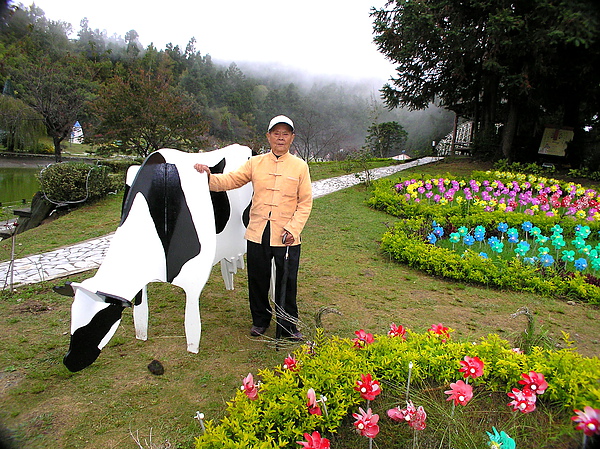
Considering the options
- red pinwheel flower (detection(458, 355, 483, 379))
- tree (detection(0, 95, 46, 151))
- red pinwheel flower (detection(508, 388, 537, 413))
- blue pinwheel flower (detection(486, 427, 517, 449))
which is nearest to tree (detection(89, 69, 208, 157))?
tree (detection(0, 95, 46, 151))

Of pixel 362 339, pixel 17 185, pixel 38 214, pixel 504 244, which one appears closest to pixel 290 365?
pixel 362 339

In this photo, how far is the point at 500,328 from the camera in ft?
12.7

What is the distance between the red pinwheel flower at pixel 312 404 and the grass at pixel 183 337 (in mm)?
346

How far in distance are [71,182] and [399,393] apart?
8816 millimetres

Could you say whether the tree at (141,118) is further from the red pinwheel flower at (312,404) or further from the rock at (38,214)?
the red pinwheel flower at (312,404)

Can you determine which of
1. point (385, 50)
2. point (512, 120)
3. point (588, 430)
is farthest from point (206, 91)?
point (588, 430)

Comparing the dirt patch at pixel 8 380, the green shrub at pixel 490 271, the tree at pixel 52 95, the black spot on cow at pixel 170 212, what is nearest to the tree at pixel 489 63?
the green shrub at pixel 490 271

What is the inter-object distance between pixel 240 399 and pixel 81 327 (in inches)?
41.4

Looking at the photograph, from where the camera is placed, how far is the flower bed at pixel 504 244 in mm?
4805

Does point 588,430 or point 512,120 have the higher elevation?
point 512,120

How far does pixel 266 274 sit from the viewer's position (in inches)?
134

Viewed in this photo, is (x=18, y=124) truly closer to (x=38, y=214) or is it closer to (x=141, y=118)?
(x=141, y=118)

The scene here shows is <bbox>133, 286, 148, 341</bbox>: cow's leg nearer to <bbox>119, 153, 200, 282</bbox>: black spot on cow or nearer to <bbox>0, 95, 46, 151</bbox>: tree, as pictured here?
<bbox>119, 153, 200, 282</bbox>: black spot on cow

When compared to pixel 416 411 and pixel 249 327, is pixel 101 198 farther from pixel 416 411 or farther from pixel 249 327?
pixel 416 411
